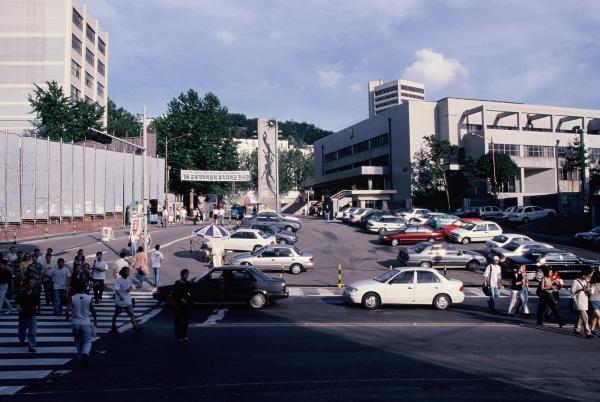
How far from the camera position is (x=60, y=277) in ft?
49.9

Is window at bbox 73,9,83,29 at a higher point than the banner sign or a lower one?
higher

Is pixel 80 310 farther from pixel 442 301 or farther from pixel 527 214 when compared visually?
pixel 527 214

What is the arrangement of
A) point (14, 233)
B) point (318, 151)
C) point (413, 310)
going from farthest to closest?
point (318, 151) → point (14, 233) → point (413, 310)

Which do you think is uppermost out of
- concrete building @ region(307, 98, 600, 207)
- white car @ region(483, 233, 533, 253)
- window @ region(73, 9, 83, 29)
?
window @ region(73, 9, 83, 29)

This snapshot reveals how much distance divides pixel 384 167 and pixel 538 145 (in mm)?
20988

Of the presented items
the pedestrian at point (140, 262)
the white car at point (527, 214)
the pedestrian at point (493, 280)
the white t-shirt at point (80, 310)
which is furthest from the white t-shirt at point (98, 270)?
the white car at point (527, 214)

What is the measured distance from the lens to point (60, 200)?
143 ft

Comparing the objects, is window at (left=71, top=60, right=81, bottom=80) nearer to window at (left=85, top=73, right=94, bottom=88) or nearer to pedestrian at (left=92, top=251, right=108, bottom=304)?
window at (left=85, top=73, right=94, bottom=88)

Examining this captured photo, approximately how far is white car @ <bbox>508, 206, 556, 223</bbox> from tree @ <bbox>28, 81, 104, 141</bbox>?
1863 inches

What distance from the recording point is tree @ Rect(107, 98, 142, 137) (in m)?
90.2

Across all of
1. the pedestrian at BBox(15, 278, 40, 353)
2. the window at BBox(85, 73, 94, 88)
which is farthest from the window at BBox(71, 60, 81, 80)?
the pedestrian at BBox(15, 278, 40, 353)

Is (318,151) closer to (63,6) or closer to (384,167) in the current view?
(384,167)

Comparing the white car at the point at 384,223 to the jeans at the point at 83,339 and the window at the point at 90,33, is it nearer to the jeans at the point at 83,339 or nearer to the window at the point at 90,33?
the jeans at the point at 83,339

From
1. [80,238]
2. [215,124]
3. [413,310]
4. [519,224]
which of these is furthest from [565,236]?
[215,124]
